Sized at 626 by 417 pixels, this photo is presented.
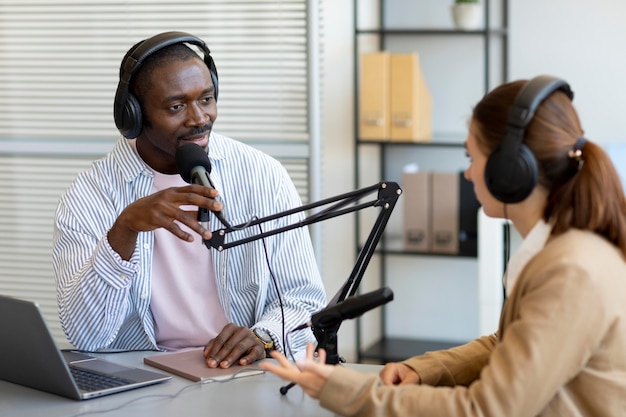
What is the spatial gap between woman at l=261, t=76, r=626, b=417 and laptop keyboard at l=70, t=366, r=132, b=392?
41 cm

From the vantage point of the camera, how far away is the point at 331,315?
1.37 metres

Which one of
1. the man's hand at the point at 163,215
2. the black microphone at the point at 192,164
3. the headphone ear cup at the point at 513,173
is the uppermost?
the headphone ear cup at the point at 513,173

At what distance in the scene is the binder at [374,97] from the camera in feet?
11.1

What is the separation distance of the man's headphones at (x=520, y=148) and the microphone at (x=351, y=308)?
0.74ft

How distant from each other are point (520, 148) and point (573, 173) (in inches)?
3.5

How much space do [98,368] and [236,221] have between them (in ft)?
1.70

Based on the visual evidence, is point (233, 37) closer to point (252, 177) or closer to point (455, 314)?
point (252, 177)

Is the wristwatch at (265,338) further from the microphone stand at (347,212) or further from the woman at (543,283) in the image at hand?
the woman at (543,283)

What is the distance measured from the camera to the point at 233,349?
1707mm

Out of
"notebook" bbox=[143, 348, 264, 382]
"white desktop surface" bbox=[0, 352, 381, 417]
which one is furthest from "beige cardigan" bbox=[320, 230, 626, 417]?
"notebook" bbox=[143, 348, 264, 382]

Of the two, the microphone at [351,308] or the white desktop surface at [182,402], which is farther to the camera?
the white desktop surface at [182,402]

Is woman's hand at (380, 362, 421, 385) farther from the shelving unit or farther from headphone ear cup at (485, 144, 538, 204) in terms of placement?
the shelving unit

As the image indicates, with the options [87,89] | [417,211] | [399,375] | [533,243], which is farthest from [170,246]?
[417,211]

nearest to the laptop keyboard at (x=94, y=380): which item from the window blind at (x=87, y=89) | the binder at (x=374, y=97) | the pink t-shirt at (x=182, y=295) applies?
the pink t-shirt at (x=182, y=295)
